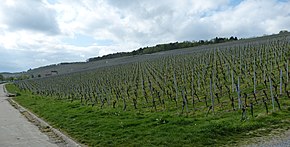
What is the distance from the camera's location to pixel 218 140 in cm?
764

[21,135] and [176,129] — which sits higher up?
[176,129]

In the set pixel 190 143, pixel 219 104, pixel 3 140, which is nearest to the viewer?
pixel 190 143

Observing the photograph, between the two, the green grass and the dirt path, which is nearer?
the green grass

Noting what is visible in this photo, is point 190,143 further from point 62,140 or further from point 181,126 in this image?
point 62,140

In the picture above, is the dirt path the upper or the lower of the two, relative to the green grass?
lower

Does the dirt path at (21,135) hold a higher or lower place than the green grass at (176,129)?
lower

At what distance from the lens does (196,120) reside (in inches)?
377

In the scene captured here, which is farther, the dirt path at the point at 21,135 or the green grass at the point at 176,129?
the dirt path at the point at 21,135

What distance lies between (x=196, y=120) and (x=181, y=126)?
717 millimetres

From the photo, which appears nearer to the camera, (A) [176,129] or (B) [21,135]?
(A) [176,129]

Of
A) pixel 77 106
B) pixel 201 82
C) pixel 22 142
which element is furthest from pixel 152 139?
pixel 201 82

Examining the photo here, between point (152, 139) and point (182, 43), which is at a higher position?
point (182, 43)

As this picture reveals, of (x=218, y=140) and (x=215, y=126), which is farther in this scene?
(x=215, y=126)

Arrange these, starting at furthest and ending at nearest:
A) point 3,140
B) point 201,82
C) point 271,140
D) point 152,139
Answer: point 201,82 → point 3,140 → point 152,139 → point 271,140
